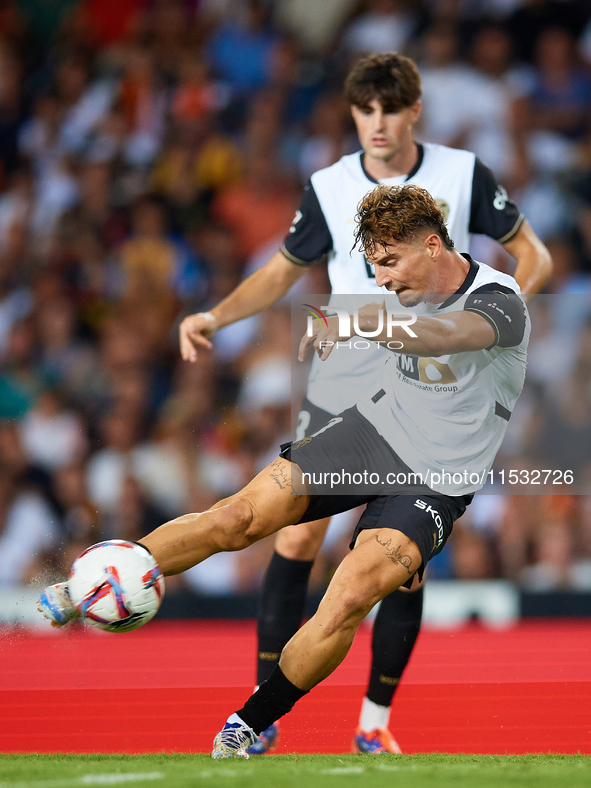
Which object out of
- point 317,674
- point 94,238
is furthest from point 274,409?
point 317,674

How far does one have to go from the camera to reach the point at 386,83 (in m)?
3.77

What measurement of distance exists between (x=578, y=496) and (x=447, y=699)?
2.41 m

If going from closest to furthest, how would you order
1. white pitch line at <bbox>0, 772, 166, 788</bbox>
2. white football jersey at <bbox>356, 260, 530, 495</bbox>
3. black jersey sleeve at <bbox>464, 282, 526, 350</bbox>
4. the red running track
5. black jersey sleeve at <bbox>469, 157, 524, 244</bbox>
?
white pitch line at <bbox>0, 772, 166, 788</bbox>
black jersey sleeve at <bbox>464, 282, 526, 350</bbox>
white football jersey at <bbox>356, 260, 530, 495</bbox>
the red running track
black jersey sleeve at <bbox>469, 157, 524, 244</bbox>

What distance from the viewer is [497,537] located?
6.19 metres

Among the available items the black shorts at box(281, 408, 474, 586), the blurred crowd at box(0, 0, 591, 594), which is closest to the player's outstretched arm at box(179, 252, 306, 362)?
the black shorts at box(281, 408, 474, 586)

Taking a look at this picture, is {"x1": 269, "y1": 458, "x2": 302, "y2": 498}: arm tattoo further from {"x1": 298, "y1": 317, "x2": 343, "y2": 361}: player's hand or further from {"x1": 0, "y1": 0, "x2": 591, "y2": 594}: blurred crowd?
{"x1": 0, "y1": 0, "x2": 591, "y2": 594}: blurred crowd

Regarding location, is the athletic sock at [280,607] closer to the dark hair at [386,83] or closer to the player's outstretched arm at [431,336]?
the player's outstretched arm at [431,336]

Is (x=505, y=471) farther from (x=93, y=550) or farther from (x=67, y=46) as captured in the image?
(x=67, y=46)

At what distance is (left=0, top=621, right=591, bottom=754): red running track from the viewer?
357cm

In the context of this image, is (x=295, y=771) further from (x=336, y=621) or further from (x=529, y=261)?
(x=529, y=261)

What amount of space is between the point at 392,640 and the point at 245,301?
1.40m

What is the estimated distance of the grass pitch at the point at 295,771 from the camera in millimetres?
2455

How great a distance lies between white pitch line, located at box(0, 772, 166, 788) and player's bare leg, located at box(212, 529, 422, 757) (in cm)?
51

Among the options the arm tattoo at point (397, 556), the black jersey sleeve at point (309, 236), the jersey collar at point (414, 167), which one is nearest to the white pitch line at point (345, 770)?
the arm tattoo at point (397, 556)
